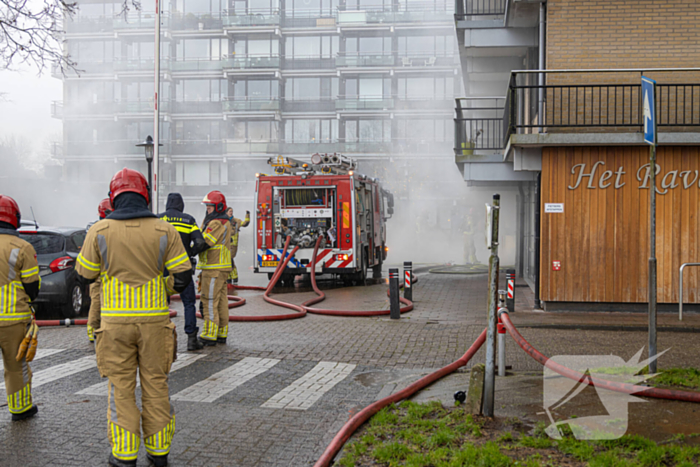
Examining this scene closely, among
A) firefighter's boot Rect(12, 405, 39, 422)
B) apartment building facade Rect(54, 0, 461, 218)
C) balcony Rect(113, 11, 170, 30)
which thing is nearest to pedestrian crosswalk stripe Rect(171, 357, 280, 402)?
firefighter's boot Rect(12, 405, 39, 422)

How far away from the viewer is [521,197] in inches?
762

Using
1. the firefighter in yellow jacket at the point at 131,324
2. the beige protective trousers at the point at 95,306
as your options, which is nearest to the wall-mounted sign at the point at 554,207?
the beige protective trousers at the point at 95,306

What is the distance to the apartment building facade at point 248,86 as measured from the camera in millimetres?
42562

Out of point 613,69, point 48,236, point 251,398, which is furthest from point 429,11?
point 251,398

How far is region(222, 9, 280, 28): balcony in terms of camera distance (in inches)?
1687

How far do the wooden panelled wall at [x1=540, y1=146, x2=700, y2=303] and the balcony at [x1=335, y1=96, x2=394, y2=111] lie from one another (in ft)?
105

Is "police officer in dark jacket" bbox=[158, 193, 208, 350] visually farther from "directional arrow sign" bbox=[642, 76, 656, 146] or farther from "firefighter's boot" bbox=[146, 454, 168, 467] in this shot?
"directional arrow sign" bbox=[642, 76, 656, 146]

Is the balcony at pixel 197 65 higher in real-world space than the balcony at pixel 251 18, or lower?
lower

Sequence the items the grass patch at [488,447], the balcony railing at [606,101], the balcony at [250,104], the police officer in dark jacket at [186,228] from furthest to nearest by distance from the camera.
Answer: the balcony at [250,104]
the balcony railing at [606,101]
the police officer in dark jacket at [186,228]
the grass patch at [488,447]

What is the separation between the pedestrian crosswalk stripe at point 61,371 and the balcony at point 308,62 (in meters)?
37.9

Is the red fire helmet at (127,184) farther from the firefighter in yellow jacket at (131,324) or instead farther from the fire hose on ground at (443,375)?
the fire hose on ground at (443,375)

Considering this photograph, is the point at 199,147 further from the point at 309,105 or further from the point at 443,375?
the point at 443,375

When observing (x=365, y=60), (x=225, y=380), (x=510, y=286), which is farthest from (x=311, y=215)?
(x=365, y=60)

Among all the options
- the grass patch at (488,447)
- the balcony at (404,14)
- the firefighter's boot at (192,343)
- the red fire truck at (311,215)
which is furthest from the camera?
the balcony at (404,14)
